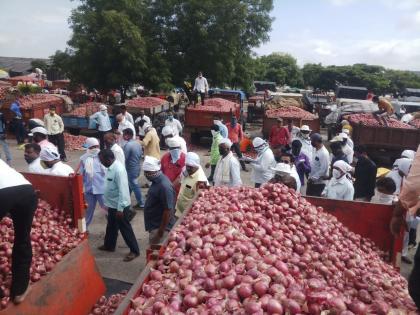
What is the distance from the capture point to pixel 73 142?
14844 mm

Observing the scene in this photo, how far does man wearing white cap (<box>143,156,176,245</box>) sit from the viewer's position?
5297 millimetres

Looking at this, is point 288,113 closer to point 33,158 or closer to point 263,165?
point 263,165

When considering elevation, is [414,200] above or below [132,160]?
above

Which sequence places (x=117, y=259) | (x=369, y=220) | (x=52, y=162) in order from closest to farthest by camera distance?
1. (x=369, y=220)
2. (x=52, y=162)
3. (x=117, y=259)

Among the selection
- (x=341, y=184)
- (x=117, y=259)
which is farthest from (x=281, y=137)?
(x=117, y=259)

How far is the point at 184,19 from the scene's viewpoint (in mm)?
19719

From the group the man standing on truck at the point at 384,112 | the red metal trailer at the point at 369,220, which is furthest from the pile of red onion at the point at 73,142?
the red metal trailer at the point at 369,220

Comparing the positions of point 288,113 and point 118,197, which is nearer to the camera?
point 118,197

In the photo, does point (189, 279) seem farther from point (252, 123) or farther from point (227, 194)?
point (252, 123)

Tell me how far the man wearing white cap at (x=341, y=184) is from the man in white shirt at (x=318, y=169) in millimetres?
1378

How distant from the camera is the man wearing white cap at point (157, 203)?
5.30 meters

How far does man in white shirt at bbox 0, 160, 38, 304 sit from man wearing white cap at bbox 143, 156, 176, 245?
216 cm

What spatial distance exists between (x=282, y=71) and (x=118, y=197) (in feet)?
160

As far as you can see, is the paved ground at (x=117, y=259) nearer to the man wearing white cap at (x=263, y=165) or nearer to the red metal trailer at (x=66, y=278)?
the red metal trailer at (x=66, y=278)
